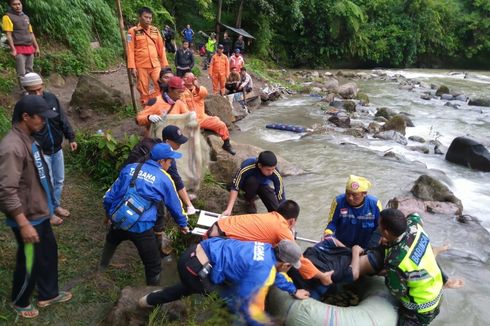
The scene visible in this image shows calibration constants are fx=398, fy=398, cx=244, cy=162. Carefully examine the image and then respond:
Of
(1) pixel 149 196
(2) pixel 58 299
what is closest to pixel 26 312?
(2) pixel 58 299

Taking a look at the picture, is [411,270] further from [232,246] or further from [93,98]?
[93,98]

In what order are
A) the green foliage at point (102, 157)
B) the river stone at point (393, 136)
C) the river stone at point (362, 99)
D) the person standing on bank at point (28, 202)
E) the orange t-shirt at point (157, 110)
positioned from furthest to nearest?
the river stone at point (362, 99) < the river stone at point (393, 136) < the green foliage at point (102, 157) < the orange t-shirt at point (157, 110) < the person standing on bank at point (28, 202)

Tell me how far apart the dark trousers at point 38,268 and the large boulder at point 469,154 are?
913cm

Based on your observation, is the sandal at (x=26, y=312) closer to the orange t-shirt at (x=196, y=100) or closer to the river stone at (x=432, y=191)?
the orange t-shirt at (x=196, y=100)

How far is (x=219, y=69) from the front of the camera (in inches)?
458

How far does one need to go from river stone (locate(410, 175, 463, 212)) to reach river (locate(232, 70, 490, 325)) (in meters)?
0.30

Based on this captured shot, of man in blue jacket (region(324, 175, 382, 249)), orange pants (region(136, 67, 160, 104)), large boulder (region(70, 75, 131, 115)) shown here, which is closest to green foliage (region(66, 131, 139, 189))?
orange pants (region(136, 67, 160, 104))

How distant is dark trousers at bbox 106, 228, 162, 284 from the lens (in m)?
3.51

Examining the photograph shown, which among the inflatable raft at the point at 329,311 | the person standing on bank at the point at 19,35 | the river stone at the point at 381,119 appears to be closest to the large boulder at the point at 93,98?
the person standing on bank at the point at 19,35

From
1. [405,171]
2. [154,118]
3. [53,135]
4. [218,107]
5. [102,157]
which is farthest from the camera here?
[218,107]

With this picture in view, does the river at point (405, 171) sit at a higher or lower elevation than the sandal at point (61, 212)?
lower

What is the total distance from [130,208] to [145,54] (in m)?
4.24

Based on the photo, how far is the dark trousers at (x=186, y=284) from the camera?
120 inches

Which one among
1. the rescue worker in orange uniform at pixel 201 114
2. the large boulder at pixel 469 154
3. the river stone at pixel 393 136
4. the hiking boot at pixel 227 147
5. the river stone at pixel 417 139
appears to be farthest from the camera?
the river stone at pixel 417 139
